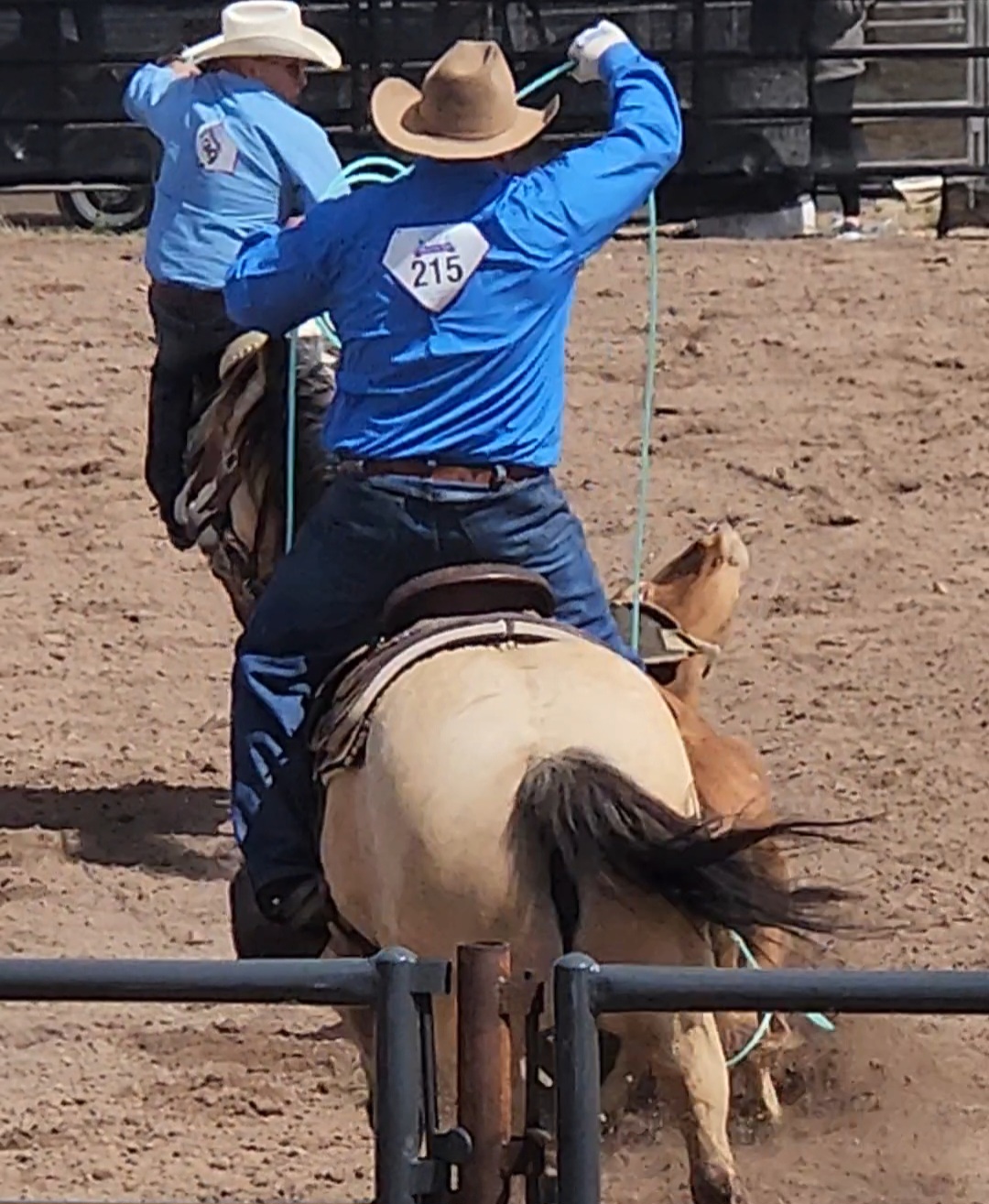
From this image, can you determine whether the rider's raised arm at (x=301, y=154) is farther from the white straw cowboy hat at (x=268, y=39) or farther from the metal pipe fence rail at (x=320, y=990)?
the metal pipe fence rail at (x=320, y=990)

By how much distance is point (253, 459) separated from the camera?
5.90m

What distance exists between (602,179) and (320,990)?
189cm

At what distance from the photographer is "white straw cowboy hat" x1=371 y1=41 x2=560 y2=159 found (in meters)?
4.21

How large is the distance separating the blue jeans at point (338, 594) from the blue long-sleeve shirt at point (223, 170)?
1.89m

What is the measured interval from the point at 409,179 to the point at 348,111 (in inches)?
352

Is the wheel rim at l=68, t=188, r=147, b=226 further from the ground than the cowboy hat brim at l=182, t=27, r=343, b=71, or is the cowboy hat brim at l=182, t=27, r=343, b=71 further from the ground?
the cowboy hat brim at l=182, t=27, r=343, b=71

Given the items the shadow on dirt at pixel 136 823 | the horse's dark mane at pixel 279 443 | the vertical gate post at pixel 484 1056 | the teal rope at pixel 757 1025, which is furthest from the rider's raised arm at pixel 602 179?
the shadow on dirt at pixel 136 823

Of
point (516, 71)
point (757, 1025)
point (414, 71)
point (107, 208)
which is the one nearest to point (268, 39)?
point (757, 1025)

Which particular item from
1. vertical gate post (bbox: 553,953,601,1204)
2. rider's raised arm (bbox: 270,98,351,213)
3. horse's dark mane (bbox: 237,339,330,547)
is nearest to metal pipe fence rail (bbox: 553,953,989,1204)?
vertical gate post (bbox: 553,953,601,1204)

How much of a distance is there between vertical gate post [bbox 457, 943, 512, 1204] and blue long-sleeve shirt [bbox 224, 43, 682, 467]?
1476 millimetres

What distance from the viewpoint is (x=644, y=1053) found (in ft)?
13.1

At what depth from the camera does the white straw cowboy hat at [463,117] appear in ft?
13.8

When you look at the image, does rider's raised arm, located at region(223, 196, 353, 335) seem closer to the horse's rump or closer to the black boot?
the horse's rump

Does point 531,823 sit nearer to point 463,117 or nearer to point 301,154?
point 463,117
